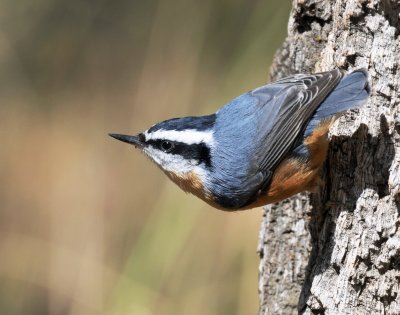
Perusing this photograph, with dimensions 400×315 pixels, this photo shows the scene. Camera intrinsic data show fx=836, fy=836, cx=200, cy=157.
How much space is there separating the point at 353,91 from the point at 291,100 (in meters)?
0.29

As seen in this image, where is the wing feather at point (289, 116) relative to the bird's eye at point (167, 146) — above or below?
above

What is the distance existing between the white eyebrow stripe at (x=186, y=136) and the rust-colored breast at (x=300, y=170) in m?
0.35

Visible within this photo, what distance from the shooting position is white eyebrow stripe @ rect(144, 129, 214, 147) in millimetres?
3764

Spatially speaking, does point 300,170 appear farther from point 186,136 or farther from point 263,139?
point 186,136

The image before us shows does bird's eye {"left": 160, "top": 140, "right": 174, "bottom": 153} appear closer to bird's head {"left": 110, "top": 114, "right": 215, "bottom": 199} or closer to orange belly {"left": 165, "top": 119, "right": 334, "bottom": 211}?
bird's head {"left": 110, "top": 114, "right": 215, "bottom": 199}

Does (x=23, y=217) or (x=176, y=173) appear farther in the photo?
(x=23, y=217)

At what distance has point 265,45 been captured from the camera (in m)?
5.33

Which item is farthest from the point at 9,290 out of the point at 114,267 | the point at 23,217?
the point at 23,217

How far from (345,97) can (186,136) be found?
2.39 ft

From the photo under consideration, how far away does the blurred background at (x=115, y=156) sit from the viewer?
17.1ft

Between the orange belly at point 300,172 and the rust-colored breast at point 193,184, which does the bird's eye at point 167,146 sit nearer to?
the rust-colored breast at point 193,184

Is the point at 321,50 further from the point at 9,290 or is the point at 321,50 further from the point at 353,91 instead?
the point at 9,290

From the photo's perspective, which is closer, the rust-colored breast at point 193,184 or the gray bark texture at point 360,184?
the gray bark texture at point 360,184

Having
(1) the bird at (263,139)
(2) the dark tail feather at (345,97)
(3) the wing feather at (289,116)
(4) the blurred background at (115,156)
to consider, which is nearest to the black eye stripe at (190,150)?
(1) the bird at (263,139)
